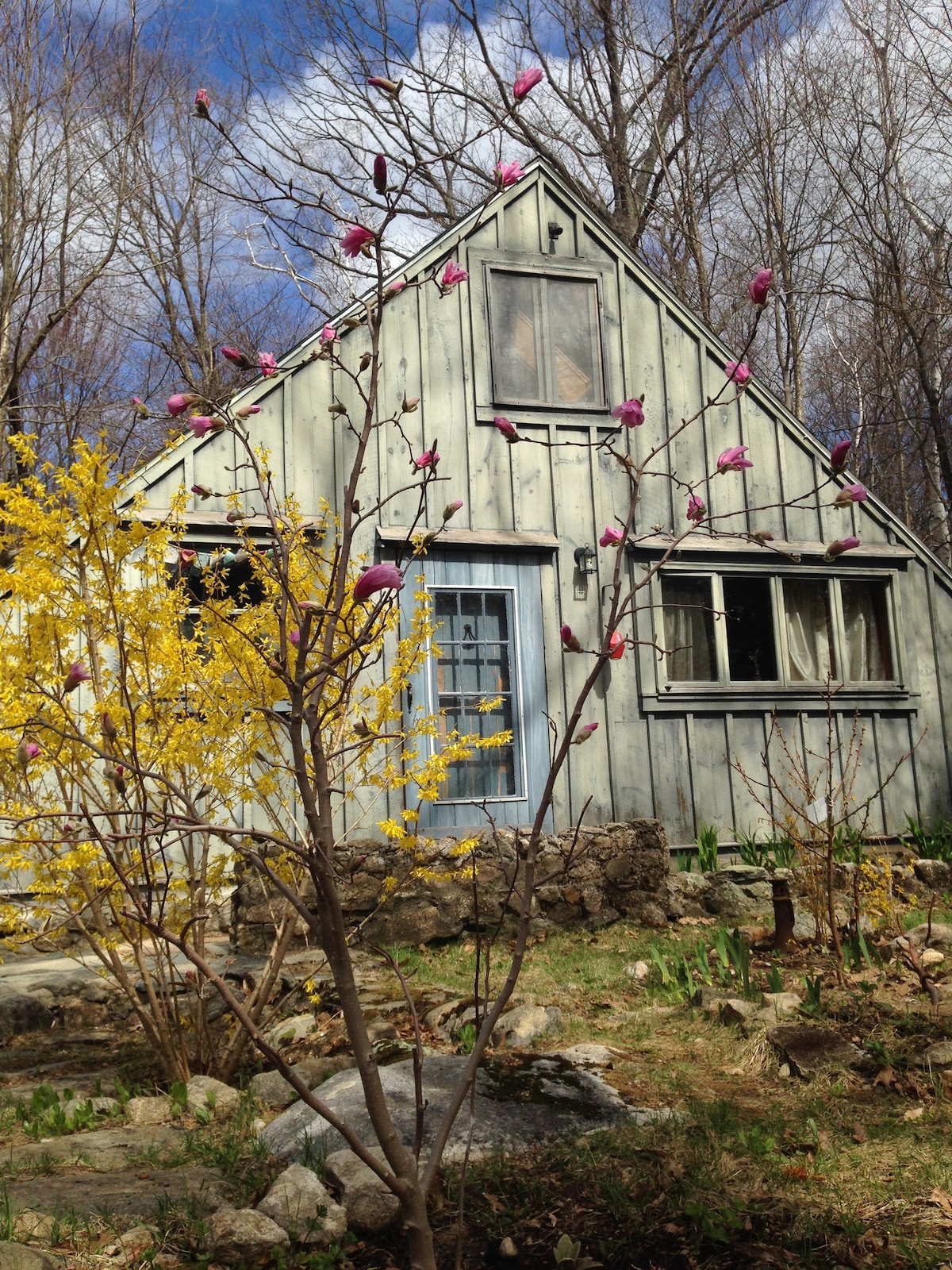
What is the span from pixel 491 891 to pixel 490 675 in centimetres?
165

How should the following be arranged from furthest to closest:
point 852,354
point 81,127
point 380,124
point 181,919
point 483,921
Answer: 1. point 852,354
2. point 380,124
3. point 81,127
4. point 483,921
5. point 181,919

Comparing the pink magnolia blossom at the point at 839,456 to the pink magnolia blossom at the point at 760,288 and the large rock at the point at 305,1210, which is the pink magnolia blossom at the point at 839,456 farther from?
the large rock at the point at 305,1210

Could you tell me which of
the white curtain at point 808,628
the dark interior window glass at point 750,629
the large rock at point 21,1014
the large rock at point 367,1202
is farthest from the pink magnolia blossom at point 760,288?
the white curtain at point 808,628

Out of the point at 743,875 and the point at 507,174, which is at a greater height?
the point at 507,174

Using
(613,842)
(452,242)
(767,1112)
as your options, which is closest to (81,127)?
(452,242)

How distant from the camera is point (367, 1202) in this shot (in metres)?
3.14

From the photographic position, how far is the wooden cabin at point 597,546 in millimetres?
8609

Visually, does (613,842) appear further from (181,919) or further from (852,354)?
(852,354)

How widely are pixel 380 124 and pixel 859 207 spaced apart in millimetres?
7702

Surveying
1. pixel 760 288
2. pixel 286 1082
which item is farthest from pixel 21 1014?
pixel 760 288

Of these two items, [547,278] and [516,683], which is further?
[547,278]

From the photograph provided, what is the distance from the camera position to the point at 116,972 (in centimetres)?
470

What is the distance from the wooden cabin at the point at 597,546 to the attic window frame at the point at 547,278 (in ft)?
0.07

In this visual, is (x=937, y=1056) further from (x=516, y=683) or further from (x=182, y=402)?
(x=516, y=683)
